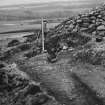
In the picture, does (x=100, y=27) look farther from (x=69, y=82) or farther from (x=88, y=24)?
(x=69, y=82)

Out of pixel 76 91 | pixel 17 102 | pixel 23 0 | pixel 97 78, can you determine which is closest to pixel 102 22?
pixel 97 78

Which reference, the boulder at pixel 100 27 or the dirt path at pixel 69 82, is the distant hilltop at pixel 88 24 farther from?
the dirt path at pixel 69 82

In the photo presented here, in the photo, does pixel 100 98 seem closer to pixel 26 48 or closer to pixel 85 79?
pixel 85 79

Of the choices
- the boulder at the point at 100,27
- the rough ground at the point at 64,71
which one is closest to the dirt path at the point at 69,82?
the rough ground at the point at 64,71

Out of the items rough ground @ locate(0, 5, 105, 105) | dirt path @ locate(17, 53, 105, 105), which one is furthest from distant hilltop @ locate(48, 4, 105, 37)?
dirt path @ locate(17, 53, 105, 105)

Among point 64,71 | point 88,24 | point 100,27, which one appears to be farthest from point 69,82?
point 88,24

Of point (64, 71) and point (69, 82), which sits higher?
point (64, 71)

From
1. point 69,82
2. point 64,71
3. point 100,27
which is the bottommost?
point 69,82

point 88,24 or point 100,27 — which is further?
point 88,24

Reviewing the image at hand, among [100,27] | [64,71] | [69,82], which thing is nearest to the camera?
[69,82]

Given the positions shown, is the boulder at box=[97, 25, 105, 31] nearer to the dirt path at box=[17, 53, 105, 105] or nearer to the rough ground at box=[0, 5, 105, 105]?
the rough ground at box=[0, 5, 105, 105]
